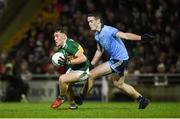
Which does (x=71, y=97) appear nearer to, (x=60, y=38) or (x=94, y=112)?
(x=94, y=112)

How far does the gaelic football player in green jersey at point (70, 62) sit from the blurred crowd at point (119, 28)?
8690 millimetres

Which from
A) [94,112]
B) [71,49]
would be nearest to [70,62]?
[71,49]

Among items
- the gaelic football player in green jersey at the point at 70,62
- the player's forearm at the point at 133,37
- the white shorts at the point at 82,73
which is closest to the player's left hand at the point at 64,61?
the gaelic football player in green jersey at the point at 70,62

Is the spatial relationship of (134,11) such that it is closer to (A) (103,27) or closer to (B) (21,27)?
(B) (21,27)

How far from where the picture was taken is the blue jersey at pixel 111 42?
13617 mm

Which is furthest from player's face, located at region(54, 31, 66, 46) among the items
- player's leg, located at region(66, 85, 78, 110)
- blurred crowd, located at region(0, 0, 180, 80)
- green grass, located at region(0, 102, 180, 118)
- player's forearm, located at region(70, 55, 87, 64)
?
blurred crowd, located at region(0, 0, 180, 80)

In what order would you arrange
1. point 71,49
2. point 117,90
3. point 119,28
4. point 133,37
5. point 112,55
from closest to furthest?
point 133,37 < point 71,49 < point 112,55 < point 117,90 < point 119,28

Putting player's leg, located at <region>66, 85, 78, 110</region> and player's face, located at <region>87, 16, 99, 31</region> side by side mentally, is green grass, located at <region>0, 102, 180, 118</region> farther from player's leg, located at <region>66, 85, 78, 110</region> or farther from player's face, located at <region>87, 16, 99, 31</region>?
player's face, located at <region>87, 16, 99, 31</region>

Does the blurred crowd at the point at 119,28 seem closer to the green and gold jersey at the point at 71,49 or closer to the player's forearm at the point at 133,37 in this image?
the green and gold jersey at the point at 71,49

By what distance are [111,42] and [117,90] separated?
8764 millimetres

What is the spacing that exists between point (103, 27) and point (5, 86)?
10505 mm

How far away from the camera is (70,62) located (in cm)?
1335

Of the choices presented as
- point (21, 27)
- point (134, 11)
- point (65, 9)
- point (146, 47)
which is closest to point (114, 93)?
point (146, 47)

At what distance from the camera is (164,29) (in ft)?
77.7
